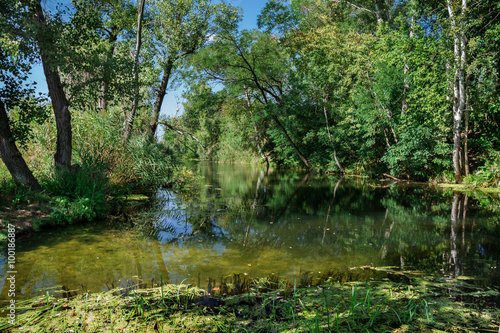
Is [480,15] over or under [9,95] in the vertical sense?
over

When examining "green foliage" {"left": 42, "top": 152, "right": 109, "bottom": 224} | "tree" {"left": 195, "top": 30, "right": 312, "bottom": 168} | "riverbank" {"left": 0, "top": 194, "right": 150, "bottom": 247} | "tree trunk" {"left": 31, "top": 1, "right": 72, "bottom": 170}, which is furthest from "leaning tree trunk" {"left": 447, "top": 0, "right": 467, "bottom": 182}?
"riverbank" {"left": 0, "top": 194, "right": 150, "bottom": 247}

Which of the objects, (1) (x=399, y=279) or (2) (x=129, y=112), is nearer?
(1) (x=399, y=279)

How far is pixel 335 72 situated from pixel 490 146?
9128 mm

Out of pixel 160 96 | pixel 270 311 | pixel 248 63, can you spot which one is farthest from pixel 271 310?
pixel 248 63

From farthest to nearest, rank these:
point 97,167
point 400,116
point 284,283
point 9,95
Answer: point 400,116 → point 97,167 → point 9,95 → point 284,283

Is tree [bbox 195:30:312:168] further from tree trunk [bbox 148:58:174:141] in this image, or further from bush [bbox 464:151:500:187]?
bush [bbox 464:151:500:187]

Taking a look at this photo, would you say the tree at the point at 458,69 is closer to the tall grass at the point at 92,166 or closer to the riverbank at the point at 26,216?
the tall grass at the point at 92,166

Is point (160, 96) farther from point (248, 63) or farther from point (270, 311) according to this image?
point (270, 311)

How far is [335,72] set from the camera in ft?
61.7

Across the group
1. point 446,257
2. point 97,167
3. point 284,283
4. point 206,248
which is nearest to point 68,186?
point 97,167

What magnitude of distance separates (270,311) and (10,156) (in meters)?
6.32

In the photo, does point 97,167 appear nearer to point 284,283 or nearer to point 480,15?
point 284,283

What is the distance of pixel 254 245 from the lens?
5309mm

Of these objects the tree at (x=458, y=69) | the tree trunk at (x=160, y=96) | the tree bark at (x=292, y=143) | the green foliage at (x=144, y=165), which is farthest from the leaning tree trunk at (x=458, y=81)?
the green foliage at (x=144, y=165)
